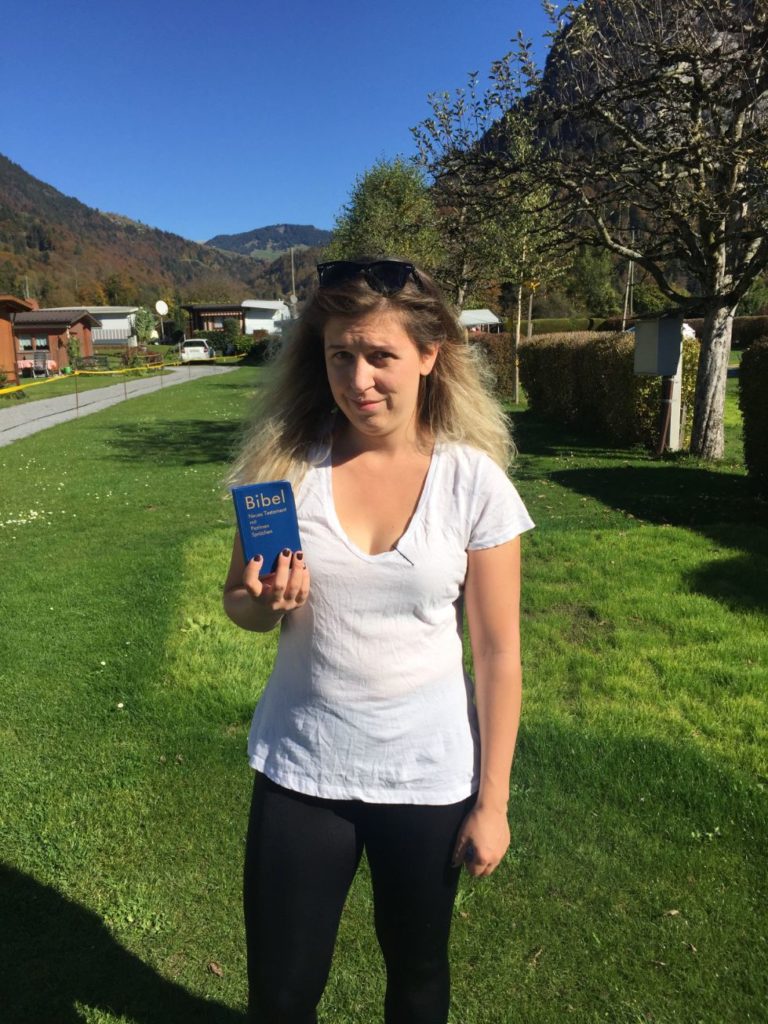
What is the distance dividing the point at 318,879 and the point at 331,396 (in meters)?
1.05

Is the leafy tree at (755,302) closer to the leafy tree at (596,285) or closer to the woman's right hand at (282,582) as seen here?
the leafy tree at (596,285)

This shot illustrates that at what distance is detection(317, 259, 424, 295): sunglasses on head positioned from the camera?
1.58 metres

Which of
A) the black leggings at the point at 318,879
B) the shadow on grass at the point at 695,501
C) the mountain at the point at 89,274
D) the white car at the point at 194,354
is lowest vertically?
the shadow on grass at the point at 695,501

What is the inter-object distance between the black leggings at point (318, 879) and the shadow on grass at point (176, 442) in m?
10.4

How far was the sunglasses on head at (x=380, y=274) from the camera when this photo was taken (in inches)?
62.2

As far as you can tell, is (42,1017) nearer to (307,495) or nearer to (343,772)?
(343,772)

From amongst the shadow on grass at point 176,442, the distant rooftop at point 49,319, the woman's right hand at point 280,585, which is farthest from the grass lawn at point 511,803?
the distant rooftop at point 49,319

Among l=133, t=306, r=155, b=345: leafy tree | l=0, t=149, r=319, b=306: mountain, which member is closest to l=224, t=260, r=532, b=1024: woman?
l=133, t=306, r=155, b=345: leafy tree

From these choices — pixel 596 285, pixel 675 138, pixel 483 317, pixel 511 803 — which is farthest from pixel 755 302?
pixel 511 803

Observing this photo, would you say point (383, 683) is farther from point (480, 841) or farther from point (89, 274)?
point (89, 274)

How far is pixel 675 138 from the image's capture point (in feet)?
29.6

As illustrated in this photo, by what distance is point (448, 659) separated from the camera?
158 cm

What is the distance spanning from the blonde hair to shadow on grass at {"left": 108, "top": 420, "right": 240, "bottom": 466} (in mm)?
10053

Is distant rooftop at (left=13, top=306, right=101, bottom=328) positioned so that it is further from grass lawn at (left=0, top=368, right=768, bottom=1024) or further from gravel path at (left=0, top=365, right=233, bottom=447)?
grass lawn at (left=0, top=368, right=768, bottom=1024)
